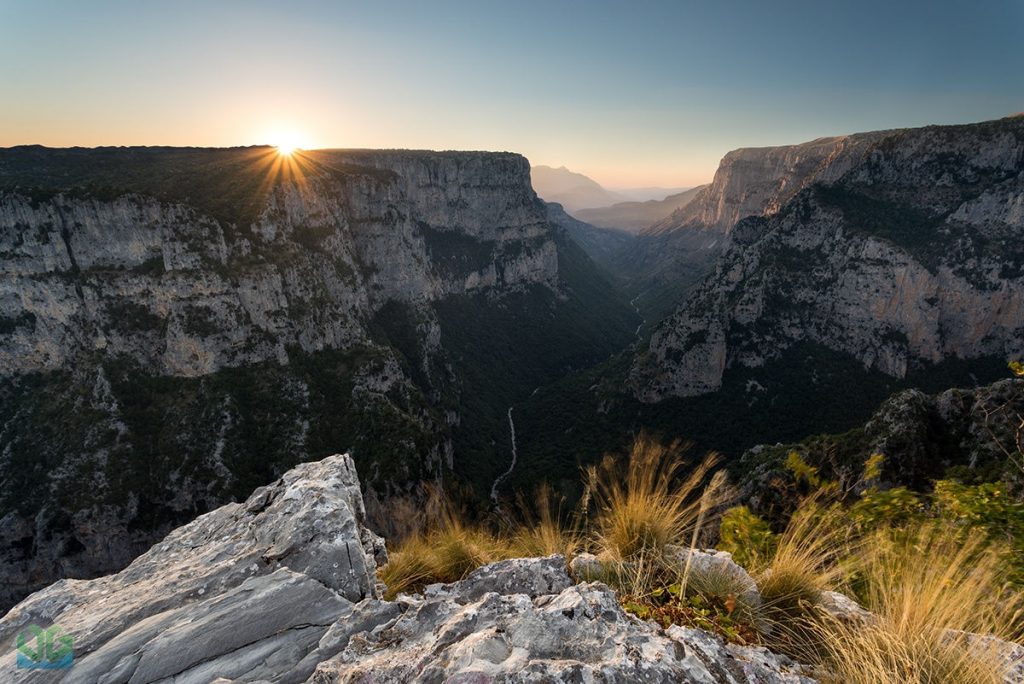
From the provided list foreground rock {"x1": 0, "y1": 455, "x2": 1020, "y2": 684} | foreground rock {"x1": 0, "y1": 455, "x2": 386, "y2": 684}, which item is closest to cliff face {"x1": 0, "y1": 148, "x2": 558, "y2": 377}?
foreground rock {"x1": 0, "y1": 455, "x2": 386, "y2": 684}

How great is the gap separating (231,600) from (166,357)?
182 ft

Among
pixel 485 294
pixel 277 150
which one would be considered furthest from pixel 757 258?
pixel 277 150

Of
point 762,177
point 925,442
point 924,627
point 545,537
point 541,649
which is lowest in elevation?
point 925,442

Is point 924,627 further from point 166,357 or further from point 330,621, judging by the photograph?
point 166,357

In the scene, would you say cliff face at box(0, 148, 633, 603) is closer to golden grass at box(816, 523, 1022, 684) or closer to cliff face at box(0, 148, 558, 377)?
cliff face at box(0, 148, 558, 377)

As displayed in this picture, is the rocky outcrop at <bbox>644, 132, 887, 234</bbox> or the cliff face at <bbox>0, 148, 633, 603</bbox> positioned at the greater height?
the rocky outcrop at <bbox>644, 132, 887, 234</bbox>

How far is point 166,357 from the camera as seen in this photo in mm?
48812

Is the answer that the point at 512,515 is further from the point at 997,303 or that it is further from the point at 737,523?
the point at 997,303

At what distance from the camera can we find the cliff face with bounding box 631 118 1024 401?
63906 mm

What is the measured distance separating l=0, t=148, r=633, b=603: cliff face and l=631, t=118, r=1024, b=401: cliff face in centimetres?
4224

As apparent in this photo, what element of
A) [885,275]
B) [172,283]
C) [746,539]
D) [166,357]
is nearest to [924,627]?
[746,539]

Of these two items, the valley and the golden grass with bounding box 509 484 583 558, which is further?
the valley

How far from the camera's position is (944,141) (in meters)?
74.9

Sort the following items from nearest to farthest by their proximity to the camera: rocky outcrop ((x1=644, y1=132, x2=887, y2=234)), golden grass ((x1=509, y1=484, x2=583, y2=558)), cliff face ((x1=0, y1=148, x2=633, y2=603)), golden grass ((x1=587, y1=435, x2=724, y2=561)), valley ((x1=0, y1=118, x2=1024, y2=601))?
golden grass ((x1=587, y1=435, x2=724, y2=561)) → golden grass ((x1=509, y1=484, x2=583, y2=558)) → cliff face ((x1=0, y1=148, x2=633, y2=603)) → valley ((x1=0, y1=118, x2=1024, y2=601)) → rocky outcrop ((x1=644, y1=132, x2=887, y2=234))
